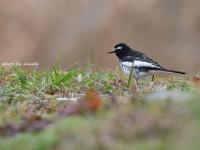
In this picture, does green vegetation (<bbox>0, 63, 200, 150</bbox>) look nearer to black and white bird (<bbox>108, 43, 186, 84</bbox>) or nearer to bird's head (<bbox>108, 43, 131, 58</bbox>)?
black and white bird (<bbox>108, 43, 186, 84</bbox>)

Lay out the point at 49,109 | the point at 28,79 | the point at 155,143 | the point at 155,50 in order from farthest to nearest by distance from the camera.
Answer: the point at 155,50 < the point at 28,79 < the point at 49,109 < the point at 155,143

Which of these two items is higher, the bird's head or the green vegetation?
the bird's head

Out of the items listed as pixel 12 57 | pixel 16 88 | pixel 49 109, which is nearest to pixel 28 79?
pixel 16 88

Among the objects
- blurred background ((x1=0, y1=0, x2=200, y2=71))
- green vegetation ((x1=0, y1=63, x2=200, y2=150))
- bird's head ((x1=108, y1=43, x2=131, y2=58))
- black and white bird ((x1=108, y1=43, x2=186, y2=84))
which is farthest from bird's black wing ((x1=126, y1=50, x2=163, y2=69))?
blurred background ((x1=0, y1=0, x2=200, y2=71))

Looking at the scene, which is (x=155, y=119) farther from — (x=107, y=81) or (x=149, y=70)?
(x=149, y=70)

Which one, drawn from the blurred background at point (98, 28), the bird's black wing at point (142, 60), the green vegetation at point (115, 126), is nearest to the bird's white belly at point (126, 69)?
the bird's black wing at point (142, 60)

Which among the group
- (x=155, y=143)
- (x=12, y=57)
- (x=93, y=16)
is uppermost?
(x=93, y=16)

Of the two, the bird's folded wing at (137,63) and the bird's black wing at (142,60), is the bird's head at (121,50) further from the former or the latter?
the bird's folded wing at (137,63)

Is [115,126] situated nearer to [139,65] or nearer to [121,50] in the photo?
[139,65]

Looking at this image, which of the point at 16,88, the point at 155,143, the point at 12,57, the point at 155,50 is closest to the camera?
the point at 155,143
